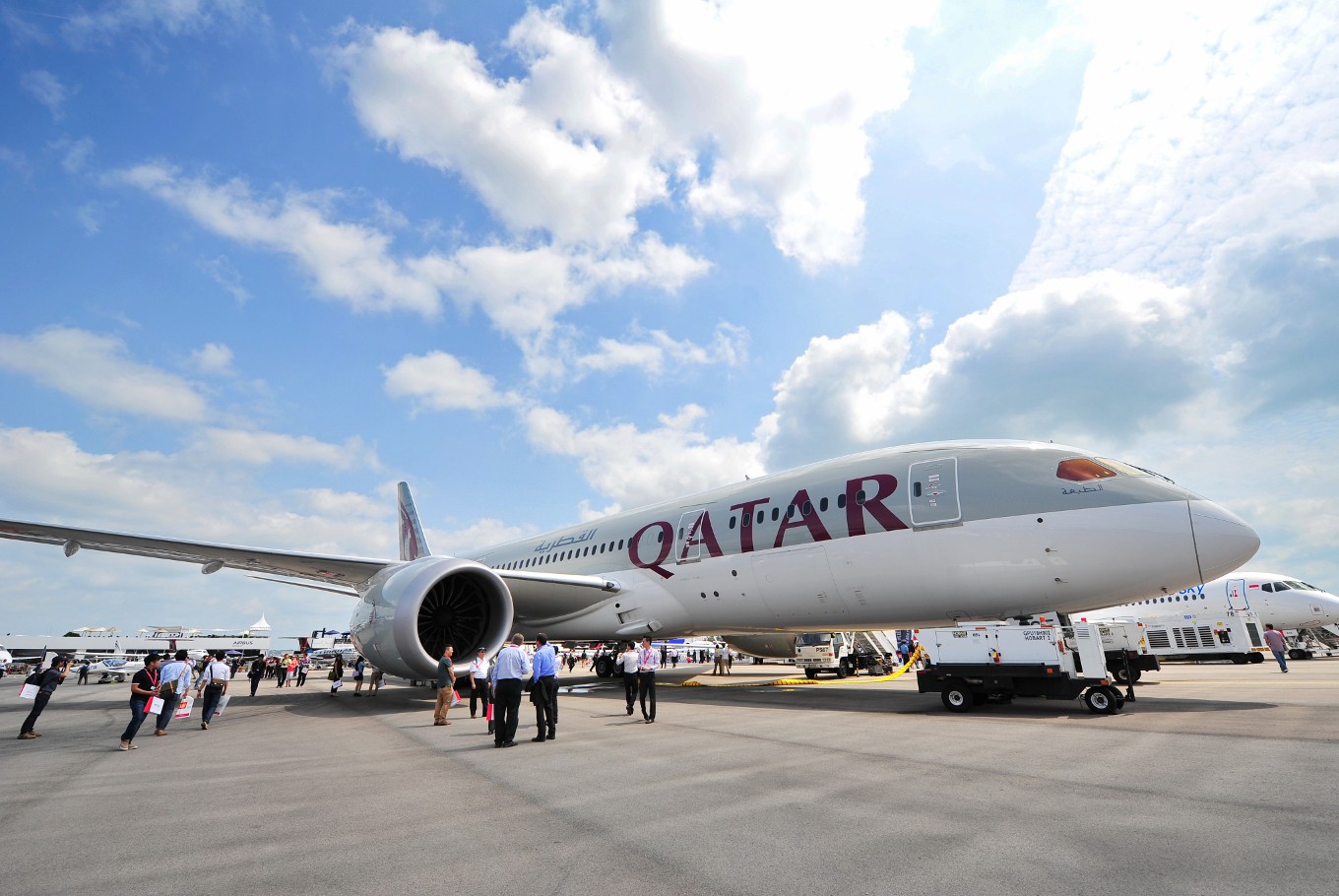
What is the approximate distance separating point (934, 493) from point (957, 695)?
321cm

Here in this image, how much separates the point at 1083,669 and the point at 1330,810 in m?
6.13

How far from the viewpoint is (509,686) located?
28.3 feet

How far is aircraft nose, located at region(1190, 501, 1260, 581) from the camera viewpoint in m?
9.31

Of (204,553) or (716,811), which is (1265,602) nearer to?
(716,811)

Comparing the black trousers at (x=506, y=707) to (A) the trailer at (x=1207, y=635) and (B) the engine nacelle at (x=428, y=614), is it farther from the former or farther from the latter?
(A) the trailer at (x=1207, y=635)

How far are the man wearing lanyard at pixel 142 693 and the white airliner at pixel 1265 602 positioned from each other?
30805 mm

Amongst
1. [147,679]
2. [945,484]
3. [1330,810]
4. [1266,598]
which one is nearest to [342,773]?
[147,679]

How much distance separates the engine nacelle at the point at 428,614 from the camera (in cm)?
1210

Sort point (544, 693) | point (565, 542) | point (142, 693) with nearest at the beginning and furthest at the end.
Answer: point (544, 693)
point (142, 693)
point (565, 542)

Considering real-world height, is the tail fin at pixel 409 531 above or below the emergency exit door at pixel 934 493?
above

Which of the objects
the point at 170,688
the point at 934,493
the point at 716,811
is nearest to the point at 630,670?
the point at 934,493

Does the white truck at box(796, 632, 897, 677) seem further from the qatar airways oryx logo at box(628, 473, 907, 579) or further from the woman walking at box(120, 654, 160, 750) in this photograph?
the woman walking at box(120, 654, 160, 750)

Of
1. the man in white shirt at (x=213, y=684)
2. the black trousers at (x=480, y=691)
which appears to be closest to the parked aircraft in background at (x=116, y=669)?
the man in white shirt at (x=213, y=684)

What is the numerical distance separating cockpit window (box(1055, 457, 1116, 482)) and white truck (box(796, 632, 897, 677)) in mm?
11913
